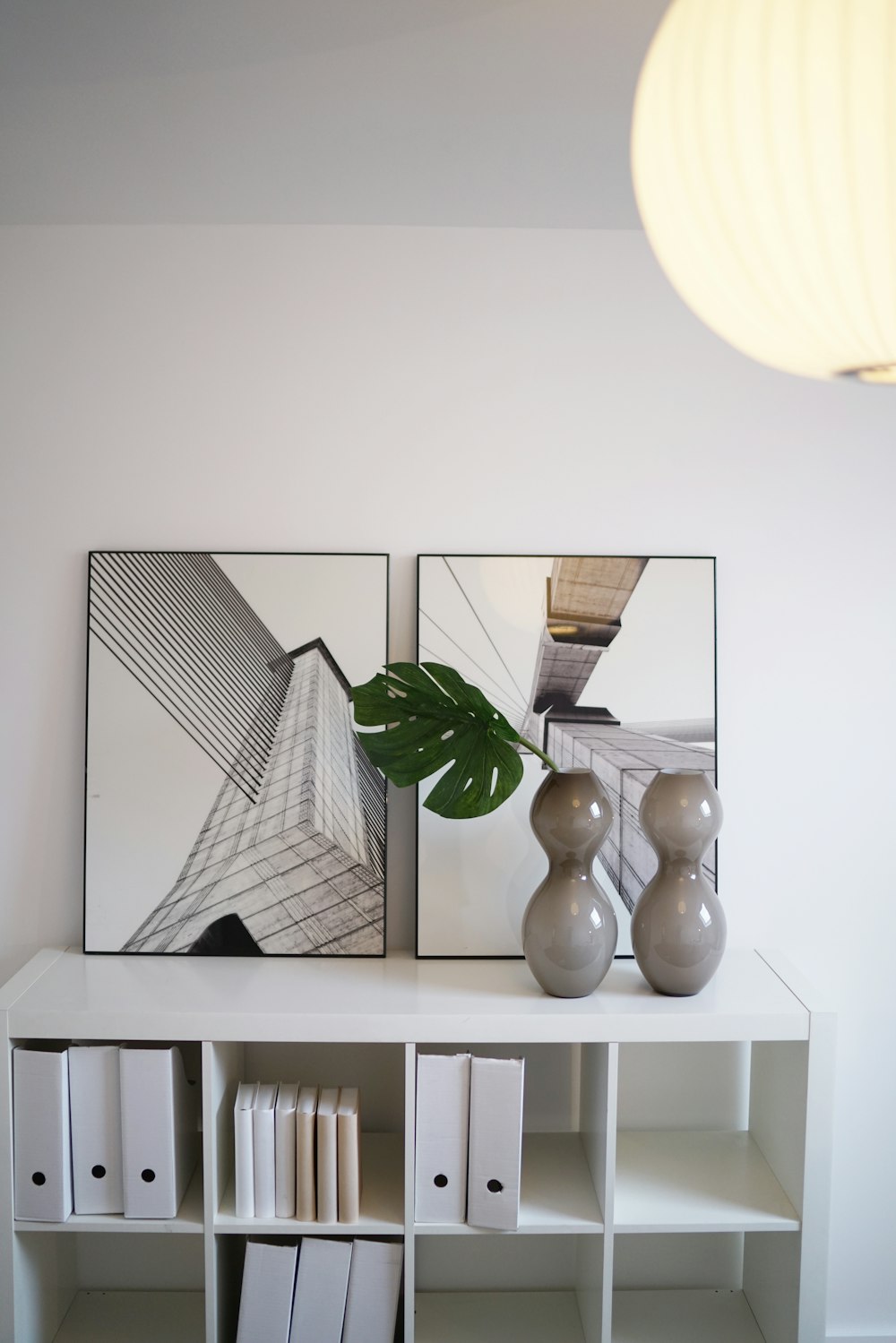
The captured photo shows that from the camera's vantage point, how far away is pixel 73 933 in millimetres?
2098

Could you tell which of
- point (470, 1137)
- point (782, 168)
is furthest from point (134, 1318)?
point (782, 168)

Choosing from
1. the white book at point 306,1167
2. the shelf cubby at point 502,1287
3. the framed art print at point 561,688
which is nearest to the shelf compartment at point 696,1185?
the shelf cubby at point 502,1287

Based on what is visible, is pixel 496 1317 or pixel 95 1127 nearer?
pixel 95 1127

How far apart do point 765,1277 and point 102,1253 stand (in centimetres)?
133

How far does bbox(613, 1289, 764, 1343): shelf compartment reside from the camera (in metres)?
1.96

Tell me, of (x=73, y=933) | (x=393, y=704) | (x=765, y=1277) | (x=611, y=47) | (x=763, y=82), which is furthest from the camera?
(x=73, y=933)

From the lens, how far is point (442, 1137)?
177 centimetres

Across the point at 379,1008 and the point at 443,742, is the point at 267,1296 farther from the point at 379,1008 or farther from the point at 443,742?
the point at 443,742

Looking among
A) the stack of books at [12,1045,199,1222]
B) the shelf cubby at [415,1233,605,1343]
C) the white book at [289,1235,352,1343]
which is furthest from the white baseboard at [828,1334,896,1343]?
the stack of books at [12,1045,199,1222]

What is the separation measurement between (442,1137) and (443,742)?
68 centimetres

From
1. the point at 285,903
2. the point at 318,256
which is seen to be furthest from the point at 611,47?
the point at 285,903

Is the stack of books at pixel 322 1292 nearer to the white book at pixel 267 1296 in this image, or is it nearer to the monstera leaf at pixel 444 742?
the white book at pixel 267 1296

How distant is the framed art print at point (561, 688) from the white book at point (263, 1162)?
438 millimetres

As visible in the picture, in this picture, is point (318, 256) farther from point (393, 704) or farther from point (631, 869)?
point (631, 869)
